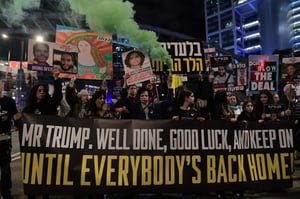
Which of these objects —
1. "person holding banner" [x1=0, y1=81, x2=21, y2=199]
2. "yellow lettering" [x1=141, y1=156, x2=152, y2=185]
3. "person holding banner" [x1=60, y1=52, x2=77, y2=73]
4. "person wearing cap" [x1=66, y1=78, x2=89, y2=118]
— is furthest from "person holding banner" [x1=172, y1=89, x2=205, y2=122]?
"person holding banner" [x1=60, y1=52, x2=77, y2=73]

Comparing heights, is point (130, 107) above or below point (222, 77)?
below

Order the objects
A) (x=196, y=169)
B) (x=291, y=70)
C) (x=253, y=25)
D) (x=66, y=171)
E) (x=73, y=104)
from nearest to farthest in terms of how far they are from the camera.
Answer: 1. (x=66, y=171)
2. (x=196, y=169)
3. (x=73, y=104)
4. (x=291, y=70)
5. (x=253, y=25)

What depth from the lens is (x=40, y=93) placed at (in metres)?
4.98

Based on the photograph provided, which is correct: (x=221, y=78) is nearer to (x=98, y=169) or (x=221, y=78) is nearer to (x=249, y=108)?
(x=249, y=108)

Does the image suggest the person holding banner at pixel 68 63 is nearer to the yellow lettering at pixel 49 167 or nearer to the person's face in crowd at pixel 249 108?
the yellow lettering at pixel 49 167

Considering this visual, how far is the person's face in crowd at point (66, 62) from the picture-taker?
716 centimetres

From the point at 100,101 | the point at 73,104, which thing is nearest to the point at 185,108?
the point at 100,101

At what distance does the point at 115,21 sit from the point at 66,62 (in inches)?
69.5

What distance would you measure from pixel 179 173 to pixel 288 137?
2.04 m

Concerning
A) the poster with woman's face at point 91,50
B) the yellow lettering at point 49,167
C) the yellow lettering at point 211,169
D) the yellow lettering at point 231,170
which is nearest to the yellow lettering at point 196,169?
the yellow lettering at point 211,169

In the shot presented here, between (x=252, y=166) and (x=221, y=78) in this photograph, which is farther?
(x=221, y=78)

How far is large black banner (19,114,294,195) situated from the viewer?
4.62m

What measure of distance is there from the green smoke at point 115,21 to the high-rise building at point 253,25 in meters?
74.6

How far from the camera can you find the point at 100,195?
15.9 feet
